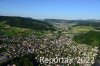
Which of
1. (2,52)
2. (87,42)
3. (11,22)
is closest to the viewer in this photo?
(2,52)

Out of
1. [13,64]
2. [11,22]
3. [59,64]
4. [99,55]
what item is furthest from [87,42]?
[11,22]

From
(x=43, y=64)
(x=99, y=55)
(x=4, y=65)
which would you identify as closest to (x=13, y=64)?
(x=4, y=65)

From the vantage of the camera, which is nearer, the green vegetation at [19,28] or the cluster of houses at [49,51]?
the cluster of houses at [49,51]

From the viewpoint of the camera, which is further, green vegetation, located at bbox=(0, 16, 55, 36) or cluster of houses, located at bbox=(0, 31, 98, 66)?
green vegetation, located at bbox=(0, 16, 55, 36)

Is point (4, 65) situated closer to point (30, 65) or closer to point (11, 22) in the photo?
point (30, 65)

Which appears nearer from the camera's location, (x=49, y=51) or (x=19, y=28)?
(x=49, y=51)

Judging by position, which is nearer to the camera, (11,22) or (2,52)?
(2,52)

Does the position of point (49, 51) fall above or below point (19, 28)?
below

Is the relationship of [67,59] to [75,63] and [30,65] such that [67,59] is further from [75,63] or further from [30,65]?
[30,65]

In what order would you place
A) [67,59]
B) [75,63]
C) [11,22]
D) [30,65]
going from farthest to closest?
[11,22]
[67,59]
[75,63]
[30,65]
